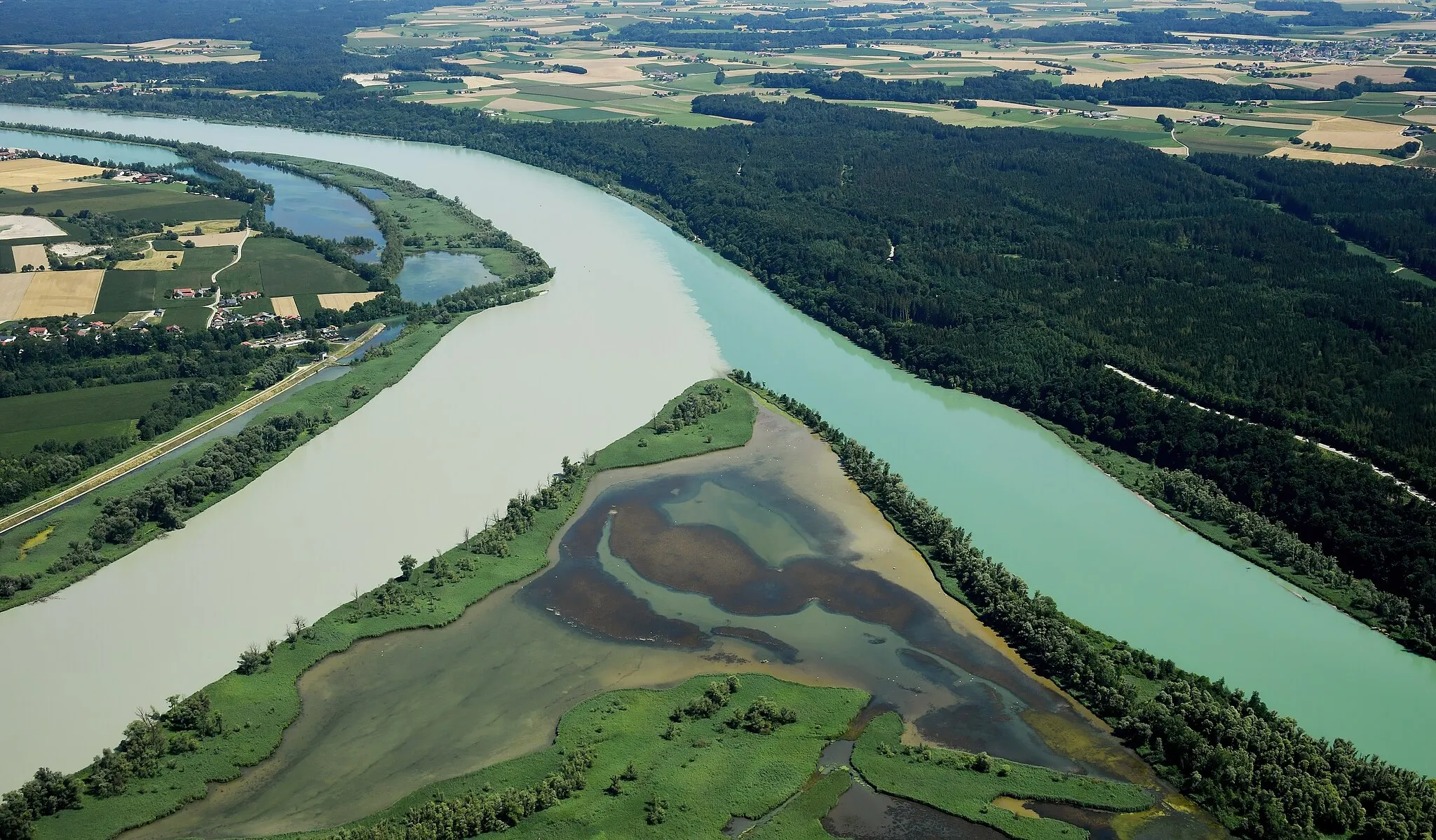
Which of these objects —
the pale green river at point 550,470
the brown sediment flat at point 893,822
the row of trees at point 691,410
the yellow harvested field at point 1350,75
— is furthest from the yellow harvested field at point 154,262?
the yellow harvested field at point 1350,75

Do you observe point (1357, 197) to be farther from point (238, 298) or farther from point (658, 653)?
point (238, 298)

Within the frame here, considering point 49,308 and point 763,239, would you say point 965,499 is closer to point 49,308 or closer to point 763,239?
point 763,239

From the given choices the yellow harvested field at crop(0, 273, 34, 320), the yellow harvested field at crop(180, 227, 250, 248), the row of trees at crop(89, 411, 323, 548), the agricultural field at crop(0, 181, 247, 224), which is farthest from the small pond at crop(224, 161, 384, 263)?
the row of trees at crop(89, 411, 323, 548)

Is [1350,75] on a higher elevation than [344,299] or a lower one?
higher

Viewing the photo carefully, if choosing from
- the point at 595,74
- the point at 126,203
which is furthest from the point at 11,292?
the point at 595,74

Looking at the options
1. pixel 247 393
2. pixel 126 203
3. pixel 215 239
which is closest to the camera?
pixel 247 393

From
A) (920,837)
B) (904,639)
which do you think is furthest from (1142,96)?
(920,837)
